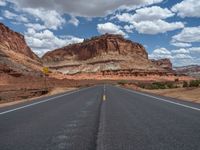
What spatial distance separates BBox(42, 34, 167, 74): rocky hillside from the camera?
158 m

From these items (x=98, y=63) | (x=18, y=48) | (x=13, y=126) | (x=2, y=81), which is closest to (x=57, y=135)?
(x=13, y=126)

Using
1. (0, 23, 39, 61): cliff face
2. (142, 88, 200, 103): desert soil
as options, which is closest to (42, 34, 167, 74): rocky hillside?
(0, 23, 39, 61): cliff face

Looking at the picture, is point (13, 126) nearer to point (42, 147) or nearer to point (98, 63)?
point (42, 147)

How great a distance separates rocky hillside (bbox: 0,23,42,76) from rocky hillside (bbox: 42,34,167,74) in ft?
176

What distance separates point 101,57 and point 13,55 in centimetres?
8704

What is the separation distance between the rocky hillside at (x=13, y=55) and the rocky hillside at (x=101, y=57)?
53.8 metres

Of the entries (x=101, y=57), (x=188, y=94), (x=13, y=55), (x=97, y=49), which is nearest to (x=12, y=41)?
(x=13, y=55)

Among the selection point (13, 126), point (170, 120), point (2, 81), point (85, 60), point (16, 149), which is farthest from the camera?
point (85, 60)

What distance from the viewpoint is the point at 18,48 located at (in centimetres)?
9881

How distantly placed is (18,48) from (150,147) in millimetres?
96580

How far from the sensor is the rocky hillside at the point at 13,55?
2926 inches

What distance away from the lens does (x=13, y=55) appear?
83.8 meters

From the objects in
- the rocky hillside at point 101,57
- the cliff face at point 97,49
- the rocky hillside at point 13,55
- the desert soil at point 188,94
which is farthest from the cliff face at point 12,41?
the cliff face at point 97,49

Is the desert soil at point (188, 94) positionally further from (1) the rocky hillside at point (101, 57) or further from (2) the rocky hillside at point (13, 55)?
(1) the rocky hillside at point (101, 57)
